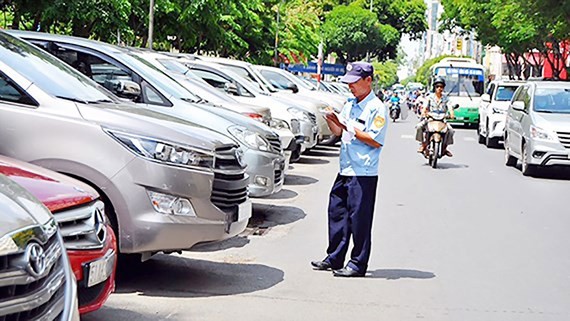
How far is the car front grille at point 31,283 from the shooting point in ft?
10.5

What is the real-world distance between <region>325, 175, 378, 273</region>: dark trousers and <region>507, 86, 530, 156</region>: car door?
35.4 ft

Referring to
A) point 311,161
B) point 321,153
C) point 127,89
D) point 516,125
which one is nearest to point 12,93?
point 127,89

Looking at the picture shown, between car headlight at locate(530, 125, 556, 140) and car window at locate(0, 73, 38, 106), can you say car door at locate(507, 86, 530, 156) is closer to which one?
car headlight at locate(530, 125, 556, 140)

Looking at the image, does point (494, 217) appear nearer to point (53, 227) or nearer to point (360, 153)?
point (360, 153)

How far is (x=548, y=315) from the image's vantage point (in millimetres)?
6820

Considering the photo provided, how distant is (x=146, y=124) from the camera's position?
6648mm

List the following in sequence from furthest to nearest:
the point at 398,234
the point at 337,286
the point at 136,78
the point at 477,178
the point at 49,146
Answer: the point at 477,178 < the point at 398,234 < the point at 136,78 < the point at 337,286 < the point at 49,146

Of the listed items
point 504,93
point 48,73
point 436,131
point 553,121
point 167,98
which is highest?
point 48,73

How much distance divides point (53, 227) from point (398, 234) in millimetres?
6895

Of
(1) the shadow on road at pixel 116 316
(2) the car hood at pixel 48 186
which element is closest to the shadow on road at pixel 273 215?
(1) the shadow on road at pixel 116 316

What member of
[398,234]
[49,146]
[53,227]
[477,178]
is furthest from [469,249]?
[477,178]

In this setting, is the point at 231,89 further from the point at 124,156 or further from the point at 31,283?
the point at 31,283

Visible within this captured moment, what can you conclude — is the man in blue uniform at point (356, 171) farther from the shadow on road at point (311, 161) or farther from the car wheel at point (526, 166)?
the shadow on road at point (311, 161)

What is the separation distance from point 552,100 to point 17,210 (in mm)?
15574
